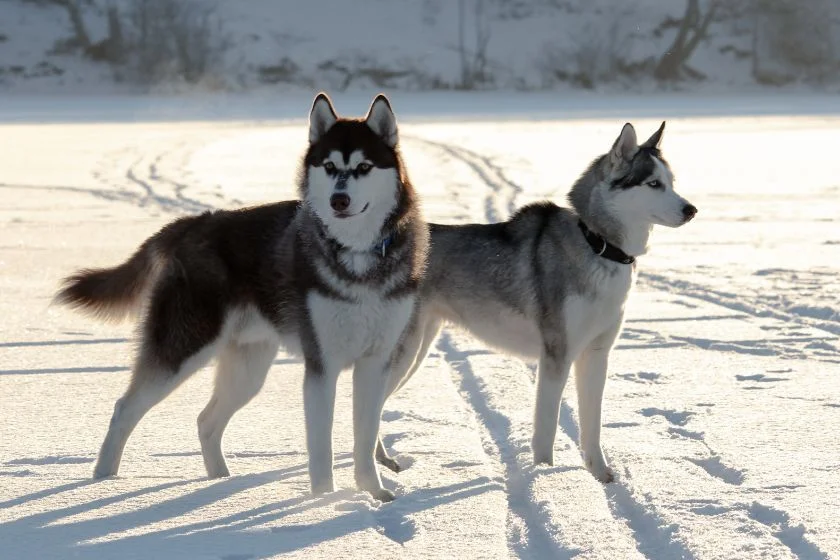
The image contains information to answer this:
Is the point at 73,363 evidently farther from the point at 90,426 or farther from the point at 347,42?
the point at 347,42

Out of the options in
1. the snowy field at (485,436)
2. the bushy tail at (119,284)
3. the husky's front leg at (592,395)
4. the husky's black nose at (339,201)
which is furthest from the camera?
the husky's front leg at (592,395)

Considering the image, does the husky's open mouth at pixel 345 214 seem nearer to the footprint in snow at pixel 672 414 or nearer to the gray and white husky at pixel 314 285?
the gray and white husky at pixel 314 285

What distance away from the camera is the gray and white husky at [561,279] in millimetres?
4590

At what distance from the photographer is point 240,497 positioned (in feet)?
13.4

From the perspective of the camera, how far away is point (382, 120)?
418cm

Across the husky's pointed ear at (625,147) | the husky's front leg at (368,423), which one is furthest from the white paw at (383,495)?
the husky's pointed ear at (625,147)

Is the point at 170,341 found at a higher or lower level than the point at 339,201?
lower

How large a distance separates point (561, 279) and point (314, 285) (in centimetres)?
106

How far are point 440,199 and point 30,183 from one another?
502 cm

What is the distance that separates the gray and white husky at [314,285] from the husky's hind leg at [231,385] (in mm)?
36

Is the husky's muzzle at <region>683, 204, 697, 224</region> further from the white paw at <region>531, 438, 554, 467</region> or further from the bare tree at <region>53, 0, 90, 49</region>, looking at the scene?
the bare tree at <region>53, 0, 90, 49</region>

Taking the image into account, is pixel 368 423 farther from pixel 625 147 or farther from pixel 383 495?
pixel 625 147

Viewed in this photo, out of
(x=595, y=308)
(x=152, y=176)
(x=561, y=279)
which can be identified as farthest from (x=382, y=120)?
(x=152, y=176)

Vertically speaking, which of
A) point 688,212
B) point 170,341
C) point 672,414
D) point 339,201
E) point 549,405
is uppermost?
point 339,201
